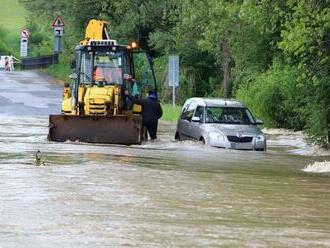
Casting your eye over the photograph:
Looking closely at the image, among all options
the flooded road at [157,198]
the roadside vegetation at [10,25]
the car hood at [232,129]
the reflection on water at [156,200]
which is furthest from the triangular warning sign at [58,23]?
the roadside vegetation at [10,25]

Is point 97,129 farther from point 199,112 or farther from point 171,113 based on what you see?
point 171,113

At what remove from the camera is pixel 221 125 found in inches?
851

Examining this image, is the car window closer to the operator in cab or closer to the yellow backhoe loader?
the operator in cab

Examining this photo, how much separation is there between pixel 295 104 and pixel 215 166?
10088 mm

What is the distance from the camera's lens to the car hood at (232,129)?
2117 centimetres

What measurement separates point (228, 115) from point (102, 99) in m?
3.46

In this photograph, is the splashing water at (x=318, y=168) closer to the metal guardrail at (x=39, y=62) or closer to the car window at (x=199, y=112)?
the car window at (x=199, y=112)

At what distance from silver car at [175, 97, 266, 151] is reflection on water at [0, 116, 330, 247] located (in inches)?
98.0

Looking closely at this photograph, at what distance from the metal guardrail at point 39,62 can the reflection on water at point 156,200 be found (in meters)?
39.8

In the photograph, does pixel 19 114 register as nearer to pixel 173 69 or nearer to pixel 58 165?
pixel 173 69

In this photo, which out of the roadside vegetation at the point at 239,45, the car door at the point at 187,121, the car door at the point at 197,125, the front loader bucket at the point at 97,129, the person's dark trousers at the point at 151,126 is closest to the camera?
the roadside vegetation at the point at 239,45

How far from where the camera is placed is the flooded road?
880 cm

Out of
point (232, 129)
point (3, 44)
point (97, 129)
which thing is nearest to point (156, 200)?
point (97, 129)

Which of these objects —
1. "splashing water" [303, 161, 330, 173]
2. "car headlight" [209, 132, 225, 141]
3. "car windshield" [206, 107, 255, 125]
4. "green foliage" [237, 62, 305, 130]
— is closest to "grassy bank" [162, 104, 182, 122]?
"green foliage" [237, 62, 305, 130]
